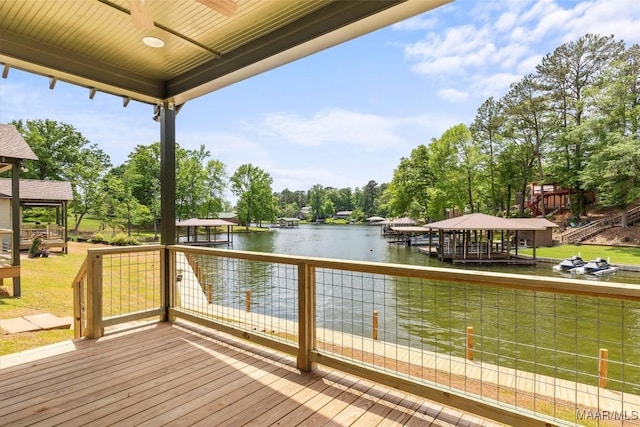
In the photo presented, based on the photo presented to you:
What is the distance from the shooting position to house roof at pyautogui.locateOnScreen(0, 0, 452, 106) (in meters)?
2.41

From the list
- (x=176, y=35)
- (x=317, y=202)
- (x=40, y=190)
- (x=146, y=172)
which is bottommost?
(x=40, y=190)

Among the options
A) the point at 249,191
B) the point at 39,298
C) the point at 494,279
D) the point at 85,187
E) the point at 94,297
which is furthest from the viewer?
the point at 249,191

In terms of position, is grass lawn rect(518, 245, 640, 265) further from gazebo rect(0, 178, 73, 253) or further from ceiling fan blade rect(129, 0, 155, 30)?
gazebo rect(0, 178, 73, 253)

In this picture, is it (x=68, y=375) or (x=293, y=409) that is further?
(x=68, y=375)

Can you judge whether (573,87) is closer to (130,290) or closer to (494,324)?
(494,324)

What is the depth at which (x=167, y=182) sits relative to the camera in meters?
4.09

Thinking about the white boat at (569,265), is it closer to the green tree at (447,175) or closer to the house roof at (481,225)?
the house roof at (481,225)

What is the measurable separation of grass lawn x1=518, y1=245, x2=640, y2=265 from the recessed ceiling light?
1984cm

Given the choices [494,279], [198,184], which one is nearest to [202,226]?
[198,184]

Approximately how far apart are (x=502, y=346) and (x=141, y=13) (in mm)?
7954

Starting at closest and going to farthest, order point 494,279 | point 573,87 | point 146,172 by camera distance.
Answer: 1. point 494,279
2. point 573,87
3. point 146,172

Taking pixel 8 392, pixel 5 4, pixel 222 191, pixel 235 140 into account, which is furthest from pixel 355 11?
pixel 235 140

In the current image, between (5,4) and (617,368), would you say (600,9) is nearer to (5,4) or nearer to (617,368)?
(617,368)

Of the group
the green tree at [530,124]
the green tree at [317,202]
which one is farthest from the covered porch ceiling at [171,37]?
the green tree at [317,202]
